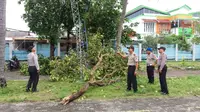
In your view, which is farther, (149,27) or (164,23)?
(164,23)

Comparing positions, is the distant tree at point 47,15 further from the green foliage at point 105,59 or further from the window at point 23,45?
the window at point 23,45

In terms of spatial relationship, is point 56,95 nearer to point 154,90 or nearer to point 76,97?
point 76,97

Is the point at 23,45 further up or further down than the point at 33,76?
further up

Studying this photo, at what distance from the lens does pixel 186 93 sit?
8.80 meters

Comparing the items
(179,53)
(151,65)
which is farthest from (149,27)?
(151,65)

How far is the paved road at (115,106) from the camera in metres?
6.65


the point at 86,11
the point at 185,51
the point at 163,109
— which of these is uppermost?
the point at 86,11

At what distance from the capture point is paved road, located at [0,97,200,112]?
6.65 metres

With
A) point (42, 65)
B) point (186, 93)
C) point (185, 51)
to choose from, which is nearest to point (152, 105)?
point (186, 93)

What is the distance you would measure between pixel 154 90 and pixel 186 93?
1.11 metres

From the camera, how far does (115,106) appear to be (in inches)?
275

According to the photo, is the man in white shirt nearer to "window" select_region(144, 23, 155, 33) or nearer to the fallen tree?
the fallen tree

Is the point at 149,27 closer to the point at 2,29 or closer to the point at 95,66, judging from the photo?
the point at 95,66

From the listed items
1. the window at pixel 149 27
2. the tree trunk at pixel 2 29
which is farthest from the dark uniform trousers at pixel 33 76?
the window at pixel 149 27
